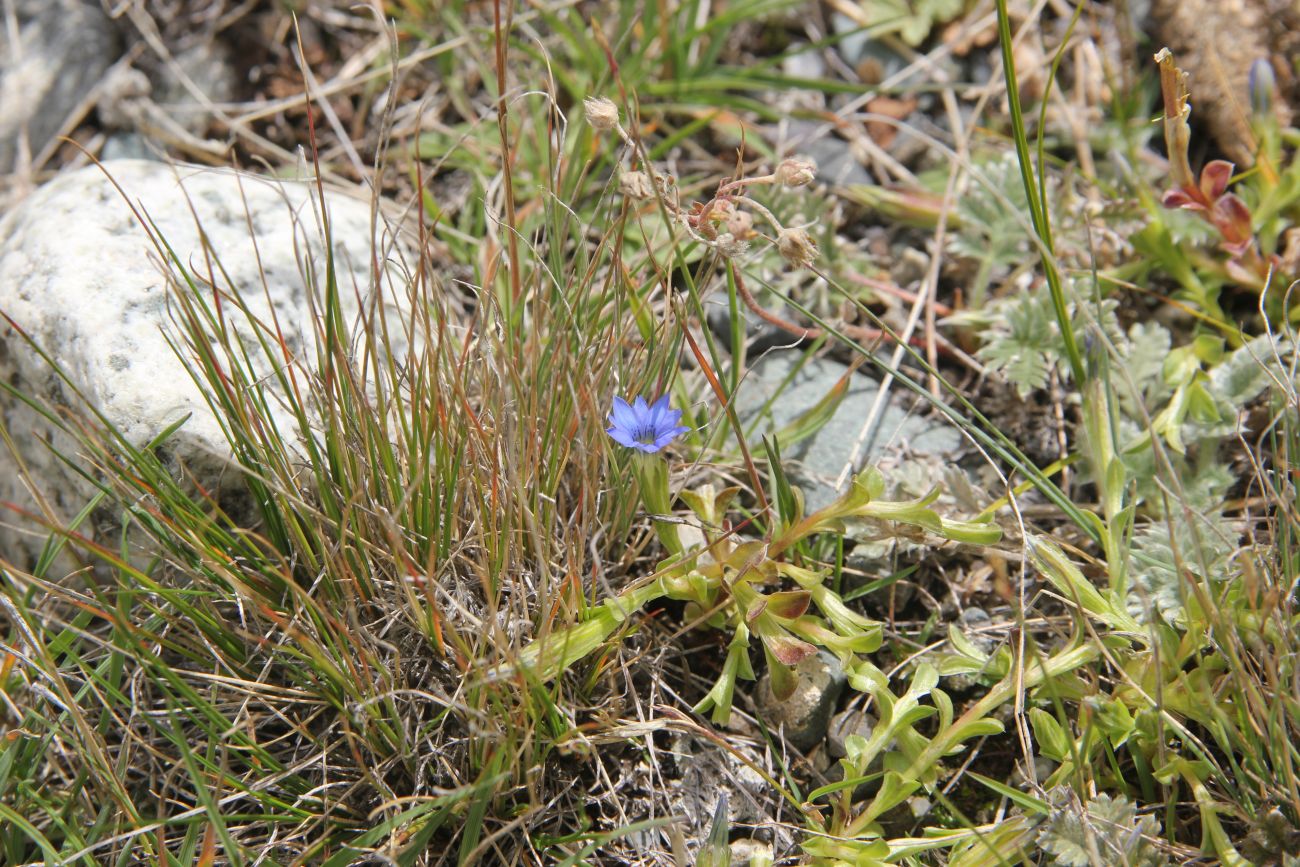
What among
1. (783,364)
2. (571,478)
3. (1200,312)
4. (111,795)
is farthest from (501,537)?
(1200,312)

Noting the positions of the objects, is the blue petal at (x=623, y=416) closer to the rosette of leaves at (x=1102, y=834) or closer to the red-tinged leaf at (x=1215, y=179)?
the rosette of leaves at (x=1102, y=834)

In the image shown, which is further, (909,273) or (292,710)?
(909,273)

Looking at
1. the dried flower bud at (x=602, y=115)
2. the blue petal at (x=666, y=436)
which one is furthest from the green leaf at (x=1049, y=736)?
the dried flower bud at (x=602, y=115)

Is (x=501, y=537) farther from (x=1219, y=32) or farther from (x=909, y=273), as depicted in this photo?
(x=1219, y=32)

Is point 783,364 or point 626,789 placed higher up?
point 783,364

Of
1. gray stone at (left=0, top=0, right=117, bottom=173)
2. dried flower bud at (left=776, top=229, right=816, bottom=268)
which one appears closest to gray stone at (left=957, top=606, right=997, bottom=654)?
dried flower bud at (left=776, top=229, right=816, bottom=268)

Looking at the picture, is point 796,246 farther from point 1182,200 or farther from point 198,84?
point 198,84

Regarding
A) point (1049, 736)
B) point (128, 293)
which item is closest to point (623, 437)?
point (1049, 736)
